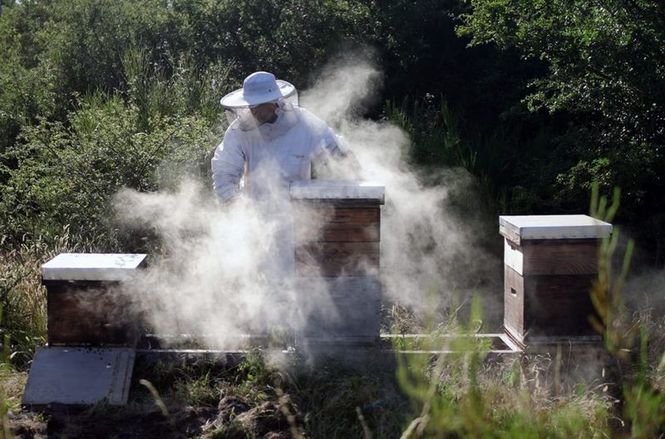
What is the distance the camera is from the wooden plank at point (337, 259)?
13.6 feet

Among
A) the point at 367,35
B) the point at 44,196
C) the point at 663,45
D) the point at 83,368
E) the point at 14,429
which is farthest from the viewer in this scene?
the point at 367,35

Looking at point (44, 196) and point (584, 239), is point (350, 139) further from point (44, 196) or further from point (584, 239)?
point (584, 239)

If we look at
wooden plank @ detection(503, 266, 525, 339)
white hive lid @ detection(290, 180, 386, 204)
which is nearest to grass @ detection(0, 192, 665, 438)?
wooden plank @ detection(503, 266, 525, 339)

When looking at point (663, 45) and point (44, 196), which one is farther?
point (44, 196)

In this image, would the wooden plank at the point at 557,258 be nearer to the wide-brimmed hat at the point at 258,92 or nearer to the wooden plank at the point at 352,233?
the wooden plank at the point at 352,233

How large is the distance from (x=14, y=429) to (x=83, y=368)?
1.78 ft

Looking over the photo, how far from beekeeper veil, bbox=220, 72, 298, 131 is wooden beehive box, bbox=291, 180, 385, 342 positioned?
67cm

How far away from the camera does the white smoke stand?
4543 millimetres

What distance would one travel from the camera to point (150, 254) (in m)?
5.75

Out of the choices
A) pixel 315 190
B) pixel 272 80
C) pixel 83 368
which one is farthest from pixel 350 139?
pixel 83 368

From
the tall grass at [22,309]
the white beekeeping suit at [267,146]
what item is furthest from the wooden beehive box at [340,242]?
the tall grass at [22,309]

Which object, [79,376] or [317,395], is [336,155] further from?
[79,376]

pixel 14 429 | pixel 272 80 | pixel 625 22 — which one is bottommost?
pixel 14 429

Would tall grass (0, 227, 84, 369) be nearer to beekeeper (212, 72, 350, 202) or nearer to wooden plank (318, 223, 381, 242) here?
beekeeper (212, 72, 350, 202)
